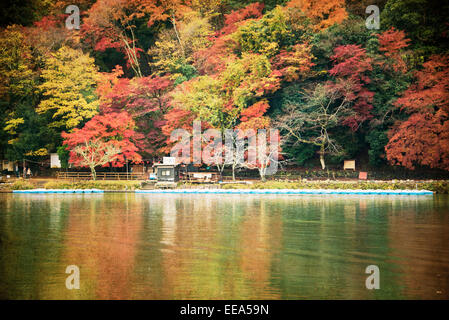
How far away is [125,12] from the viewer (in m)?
41.8

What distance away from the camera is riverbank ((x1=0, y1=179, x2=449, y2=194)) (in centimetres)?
2945

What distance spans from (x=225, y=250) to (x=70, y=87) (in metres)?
28.1

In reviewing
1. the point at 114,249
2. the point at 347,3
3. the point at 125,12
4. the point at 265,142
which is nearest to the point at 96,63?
the point at 125,12

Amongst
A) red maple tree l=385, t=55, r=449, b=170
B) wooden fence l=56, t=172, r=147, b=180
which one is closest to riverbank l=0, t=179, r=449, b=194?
red maple tree l=385, t=55, r=449, b=170

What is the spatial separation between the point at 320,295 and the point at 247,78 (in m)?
26.0

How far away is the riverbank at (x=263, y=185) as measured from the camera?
29453mm

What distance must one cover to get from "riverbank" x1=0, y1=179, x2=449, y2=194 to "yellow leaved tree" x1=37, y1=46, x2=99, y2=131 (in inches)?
221

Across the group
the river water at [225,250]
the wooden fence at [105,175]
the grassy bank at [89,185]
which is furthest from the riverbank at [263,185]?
the river water at [225,250]

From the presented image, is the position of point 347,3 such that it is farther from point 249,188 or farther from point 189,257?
point 189,257

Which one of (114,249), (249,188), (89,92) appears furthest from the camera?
(89,92)

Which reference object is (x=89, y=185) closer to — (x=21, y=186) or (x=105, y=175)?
(x=105, y=175)

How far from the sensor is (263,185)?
31312 mm
